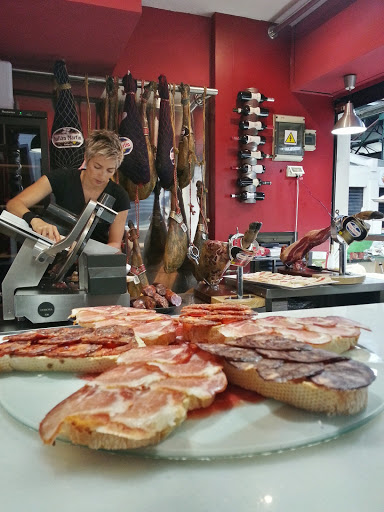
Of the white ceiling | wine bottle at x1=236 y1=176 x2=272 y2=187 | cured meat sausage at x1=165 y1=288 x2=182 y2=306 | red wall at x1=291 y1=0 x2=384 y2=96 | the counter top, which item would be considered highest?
the white ceiling

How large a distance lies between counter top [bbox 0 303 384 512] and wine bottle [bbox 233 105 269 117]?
4.05 meters

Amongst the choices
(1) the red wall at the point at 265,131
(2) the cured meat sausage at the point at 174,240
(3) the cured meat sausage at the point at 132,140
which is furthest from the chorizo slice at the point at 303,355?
(1) the red wall at the point at 265,131

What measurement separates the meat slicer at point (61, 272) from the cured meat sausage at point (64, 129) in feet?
5.18

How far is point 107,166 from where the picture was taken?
2646mm

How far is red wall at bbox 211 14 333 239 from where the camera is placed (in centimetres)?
430

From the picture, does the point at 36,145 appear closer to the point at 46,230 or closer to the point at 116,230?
the point at 116,230

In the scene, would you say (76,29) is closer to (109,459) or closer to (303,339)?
(303,339)

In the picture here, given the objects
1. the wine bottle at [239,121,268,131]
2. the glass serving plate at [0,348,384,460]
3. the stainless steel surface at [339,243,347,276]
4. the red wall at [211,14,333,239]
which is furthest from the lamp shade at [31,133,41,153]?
the glass serving plate at [0,348,384,460]

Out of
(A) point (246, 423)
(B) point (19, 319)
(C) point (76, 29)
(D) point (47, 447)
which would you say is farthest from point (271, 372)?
(C) point (76, 29)

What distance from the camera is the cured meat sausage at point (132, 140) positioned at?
3312 mm

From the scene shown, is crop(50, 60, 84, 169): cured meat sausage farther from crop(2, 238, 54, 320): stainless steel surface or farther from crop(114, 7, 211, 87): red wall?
crop(2, 238, 54, 320): stainless steel surface

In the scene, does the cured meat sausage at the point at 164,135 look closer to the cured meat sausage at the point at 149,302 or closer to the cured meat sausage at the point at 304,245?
the cured meat sausage at the point at 304,245

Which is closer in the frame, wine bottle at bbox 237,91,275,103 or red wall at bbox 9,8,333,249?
red wall at bbox 9,8,333,249

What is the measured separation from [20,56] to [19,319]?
8.50 feet
